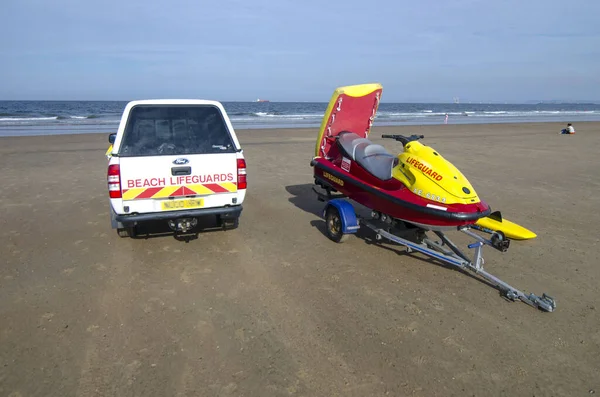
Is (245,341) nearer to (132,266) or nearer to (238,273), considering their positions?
(238,273)

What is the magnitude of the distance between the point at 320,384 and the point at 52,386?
196 cm

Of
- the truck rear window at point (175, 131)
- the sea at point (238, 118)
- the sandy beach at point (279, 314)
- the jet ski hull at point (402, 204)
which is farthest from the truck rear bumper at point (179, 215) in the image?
the sea at point (238, 118)

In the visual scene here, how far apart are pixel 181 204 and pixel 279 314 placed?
7.21ft

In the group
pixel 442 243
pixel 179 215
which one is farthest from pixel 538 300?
pixel 179 215

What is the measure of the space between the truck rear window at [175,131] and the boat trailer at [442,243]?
70.9 inches

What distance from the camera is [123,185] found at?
Answer: 5.02 metres

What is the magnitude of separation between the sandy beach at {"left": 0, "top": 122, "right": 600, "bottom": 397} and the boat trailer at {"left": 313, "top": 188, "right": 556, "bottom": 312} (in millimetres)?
137

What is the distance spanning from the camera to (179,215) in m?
5.31

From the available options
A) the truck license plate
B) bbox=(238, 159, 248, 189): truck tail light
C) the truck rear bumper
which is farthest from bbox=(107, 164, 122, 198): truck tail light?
bbox=(238, 159, 248, 189): truck tail light

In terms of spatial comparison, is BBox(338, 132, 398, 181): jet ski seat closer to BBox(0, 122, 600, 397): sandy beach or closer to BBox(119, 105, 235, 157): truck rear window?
BBox(0, 122, 600, 397): sandy beach

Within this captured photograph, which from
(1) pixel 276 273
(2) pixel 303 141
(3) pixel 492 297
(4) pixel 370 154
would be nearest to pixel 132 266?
(1) pixel 276 273

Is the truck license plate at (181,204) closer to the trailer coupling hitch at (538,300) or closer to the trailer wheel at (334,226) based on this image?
the trailer wheel at (334,226)

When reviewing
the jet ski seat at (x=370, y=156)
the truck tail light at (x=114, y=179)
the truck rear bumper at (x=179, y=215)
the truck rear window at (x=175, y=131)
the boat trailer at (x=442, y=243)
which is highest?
the truck rear window at (x=175, y=131)

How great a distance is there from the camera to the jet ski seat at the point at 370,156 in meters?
5.57
